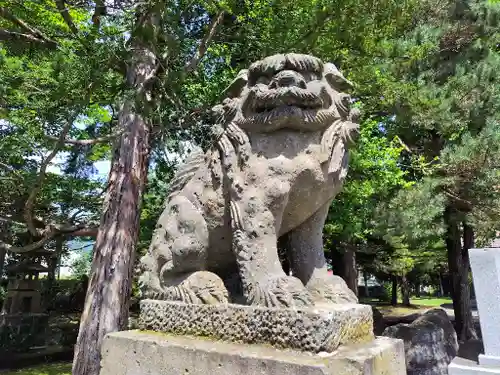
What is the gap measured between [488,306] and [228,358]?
493 cm

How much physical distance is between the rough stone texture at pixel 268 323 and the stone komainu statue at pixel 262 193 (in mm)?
87

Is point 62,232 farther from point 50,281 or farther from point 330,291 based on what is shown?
point 330,291

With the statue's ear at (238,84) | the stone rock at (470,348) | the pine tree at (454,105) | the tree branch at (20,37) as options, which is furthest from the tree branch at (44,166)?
the stone rock at (470,348)

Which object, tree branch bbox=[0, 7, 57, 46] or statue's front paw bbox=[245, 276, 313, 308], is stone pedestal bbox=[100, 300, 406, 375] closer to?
statue's front paw bbox=[245, 276, 313, 308]

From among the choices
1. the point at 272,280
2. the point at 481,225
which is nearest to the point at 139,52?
the point at 272,280

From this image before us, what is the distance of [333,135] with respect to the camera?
243cm

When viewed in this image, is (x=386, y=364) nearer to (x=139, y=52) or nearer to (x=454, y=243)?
(x=139, y=52)

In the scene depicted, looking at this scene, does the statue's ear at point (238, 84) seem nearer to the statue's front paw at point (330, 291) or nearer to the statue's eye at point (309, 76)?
the statue's eye at point (309, 76)

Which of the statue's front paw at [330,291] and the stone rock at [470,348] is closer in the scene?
the statue's front paw at [330,291]

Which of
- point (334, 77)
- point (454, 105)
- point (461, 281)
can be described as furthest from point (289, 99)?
point (461, 281)

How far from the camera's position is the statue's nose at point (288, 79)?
7.71 feet

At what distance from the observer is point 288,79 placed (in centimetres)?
235

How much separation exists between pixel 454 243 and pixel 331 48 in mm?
7247

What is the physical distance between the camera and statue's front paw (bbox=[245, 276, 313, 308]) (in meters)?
1.97
